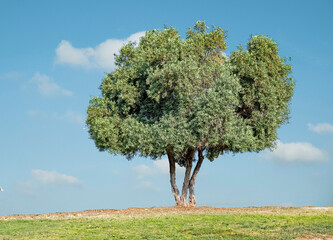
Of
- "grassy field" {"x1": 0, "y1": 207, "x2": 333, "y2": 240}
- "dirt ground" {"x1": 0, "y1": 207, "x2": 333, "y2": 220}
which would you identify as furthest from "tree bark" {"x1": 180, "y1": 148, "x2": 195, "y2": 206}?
Result: "grassy field" {"x1": 0, "y1": 207, "x2": 333, "y2": 240}

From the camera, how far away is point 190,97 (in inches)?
1214

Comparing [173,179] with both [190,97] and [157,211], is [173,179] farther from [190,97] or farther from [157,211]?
[190,97]

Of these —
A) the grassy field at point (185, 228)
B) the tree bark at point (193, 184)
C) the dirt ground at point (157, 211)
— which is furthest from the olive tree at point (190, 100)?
the grassy field at point (185, 228)

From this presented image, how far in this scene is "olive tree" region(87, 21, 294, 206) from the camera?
30.3 m

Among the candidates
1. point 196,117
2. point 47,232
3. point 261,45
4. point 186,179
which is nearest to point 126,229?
point 47,232

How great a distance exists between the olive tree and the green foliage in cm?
7

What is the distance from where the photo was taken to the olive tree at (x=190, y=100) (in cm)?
3034

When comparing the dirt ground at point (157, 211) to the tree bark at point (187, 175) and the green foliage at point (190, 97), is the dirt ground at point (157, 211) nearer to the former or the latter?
the tree bark at point (187, 175)

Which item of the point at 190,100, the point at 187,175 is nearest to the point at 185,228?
the point at 190,100

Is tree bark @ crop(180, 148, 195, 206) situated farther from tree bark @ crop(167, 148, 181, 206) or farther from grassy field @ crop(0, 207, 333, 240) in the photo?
grassy field @ crop(0, 207, 333, 240)

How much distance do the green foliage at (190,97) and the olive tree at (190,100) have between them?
74mm

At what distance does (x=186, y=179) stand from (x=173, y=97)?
24.1ft

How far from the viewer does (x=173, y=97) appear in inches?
1247

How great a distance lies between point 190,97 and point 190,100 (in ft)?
1.12
